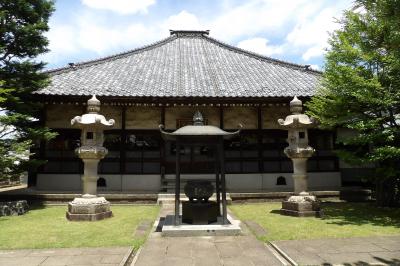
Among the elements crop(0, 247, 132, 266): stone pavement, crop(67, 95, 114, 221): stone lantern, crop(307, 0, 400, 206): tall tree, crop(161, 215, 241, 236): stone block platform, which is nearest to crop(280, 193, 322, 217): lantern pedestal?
crop(307, 0, 400, 206): tall tree

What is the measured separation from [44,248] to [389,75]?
10163 millimetres

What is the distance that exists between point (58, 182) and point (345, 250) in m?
12.1

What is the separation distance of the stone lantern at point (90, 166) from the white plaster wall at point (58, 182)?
4570 millimetres

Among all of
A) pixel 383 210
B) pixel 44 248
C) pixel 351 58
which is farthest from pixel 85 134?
pixel 383 210

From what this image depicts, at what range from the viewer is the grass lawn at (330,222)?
269 inches

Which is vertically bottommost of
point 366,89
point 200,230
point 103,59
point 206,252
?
point 206,252

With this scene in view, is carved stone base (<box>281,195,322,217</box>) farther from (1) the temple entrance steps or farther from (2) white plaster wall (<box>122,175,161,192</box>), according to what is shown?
(2) white plaster wall (<box>122,175,161,192</box>)

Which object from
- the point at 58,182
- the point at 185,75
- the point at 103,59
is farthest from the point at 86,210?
the point at 103,59

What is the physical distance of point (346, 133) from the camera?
15000mm

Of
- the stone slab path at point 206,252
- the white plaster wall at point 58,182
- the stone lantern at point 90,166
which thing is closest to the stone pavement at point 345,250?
the stone slab path at point 206,252

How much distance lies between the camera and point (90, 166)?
31.1 feet

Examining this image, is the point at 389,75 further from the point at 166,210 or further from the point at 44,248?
the point at 44,248

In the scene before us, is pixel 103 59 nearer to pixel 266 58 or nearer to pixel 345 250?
pixel 266 58

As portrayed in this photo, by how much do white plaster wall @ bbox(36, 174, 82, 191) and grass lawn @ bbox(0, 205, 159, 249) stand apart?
308 centimetres
